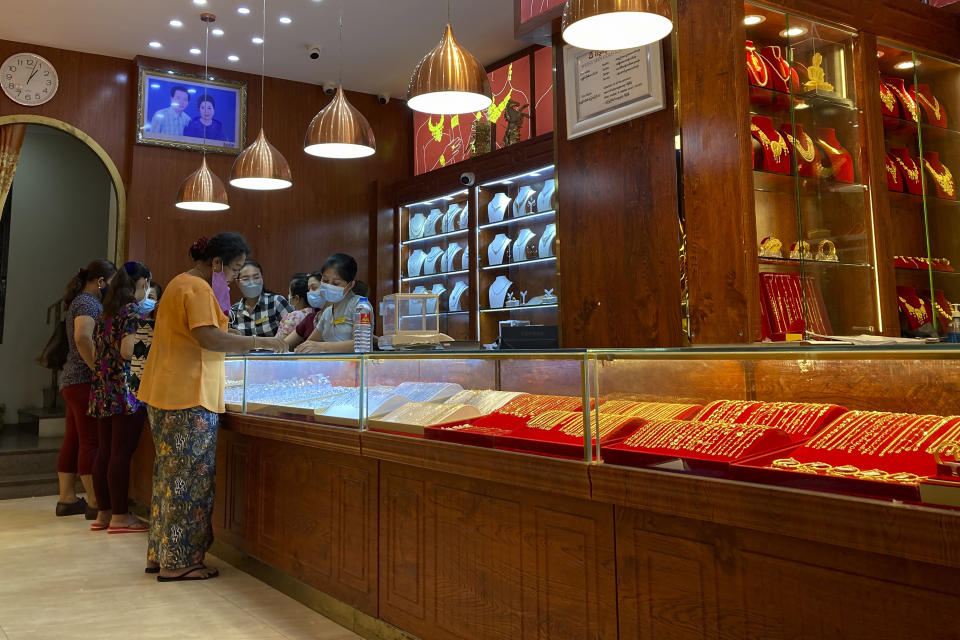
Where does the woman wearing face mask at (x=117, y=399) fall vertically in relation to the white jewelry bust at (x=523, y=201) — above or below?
below

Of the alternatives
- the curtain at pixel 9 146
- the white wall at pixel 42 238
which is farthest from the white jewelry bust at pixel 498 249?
the white wall at pixel 42 238

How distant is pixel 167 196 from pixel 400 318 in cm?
451

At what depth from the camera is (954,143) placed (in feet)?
14.4

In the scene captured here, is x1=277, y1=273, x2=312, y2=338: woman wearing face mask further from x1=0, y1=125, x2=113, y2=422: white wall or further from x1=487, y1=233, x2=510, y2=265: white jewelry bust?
x1=0, y1=125, x2=113, y2=422: white wall

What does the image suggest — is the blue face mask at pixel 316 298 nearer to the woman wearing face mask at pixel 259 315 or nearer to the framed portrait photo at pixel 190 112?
the woman wearing face mask at pixel 259 315

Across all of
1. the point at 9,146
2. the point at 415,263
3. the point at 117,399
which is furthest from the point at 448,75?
the point at 9,146

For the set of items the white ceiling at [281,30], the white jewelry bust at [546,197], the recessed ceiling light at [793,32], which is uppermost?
the white ceiling at [281,30]

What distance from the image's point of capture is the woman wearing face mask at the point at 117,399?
458cm

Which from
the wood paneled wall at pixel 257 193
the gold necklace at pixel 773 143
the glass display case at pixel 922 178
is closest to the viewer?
the gold necklace at pixel 773 143

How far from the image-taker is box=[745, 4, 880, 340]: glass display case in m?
3.49

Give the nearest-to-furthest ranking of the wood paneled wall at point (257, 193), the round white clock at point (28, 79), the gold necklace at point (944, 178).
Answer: the gold necklace at point (944, 178)
the round white clock at point (28, 79)
the wood paneled wall at point (257, 193)

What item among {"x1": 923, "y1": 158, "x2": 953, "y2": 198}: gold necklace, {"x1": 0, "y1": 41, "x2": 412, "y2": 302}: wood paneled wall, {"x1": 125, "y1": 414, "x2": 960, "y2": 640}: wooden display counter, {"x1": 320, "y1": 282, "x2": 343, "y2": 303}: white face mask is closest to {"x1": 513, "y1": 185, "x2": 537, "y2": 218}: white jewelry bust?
{"x1": 0, "y1": 41, "x2": 412, "y2": 302}: wood paneled wall

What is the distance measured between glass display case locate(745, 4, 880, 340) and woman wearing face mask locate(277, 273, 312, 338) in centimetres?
294

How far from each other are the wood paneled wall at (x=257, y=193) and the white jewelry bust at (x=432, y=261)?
740mm
